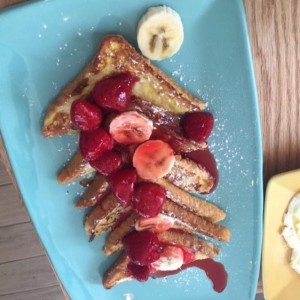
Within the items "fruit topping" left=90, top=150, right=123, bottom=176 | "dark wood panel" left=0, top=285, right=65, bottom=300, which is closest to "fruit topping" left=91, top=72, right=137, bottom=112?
"fruit topping" left=90, top=150, right=123, bottom=176

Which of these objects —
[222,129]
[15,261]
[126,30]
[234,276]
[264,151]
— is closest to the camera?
[126,30]

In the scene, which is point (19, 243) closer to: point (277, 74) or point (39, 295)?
point (39, 295)

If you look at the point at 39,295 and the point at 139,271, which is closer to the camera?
the point at 139,271

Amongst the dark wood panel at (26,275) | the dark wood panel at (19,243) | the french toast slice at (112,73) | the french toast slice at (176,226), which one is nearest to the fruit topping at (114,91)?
the french toast slice at (112,73)

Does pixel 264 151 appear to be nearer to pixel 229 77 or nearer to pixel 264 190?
pixel 264 190

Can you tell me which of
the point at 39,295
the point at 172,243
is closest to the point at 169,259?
the point at 172,243

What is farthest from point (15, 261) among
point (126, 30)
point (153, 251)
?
point (126, 30)
